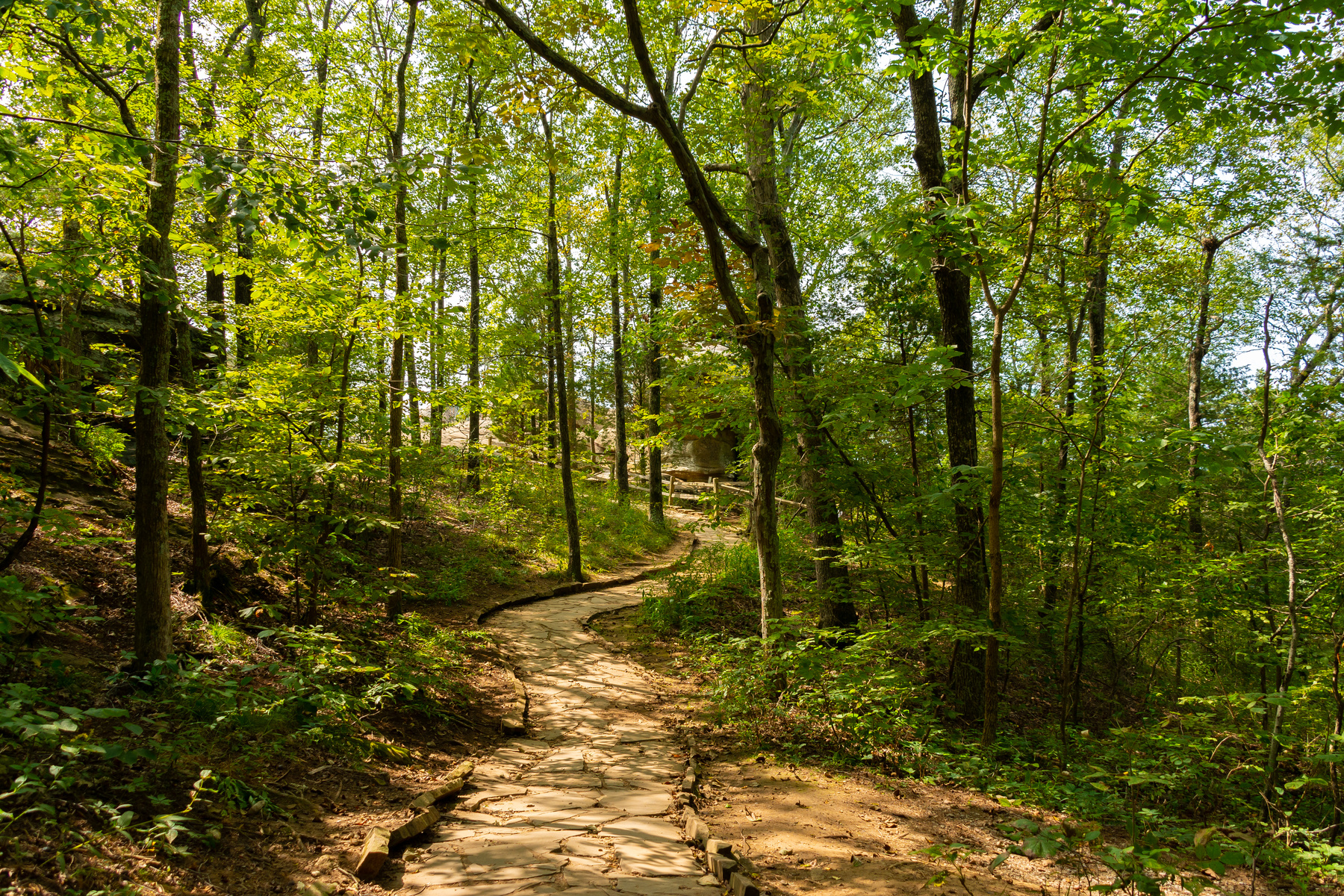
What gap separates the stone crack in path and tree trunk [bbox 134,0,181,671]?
7.35 ft

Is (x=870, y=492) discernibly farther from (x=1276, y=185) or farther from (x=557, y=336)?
(x=1276, y=185)

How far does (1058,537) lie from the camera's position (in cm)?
686

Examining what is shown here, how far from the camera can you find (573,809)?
3900 mm

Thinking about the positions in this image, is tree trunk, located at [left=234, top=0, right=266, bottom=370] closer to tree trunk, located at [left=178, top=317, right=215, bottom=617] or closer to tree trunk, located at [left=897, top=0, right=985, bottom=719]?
tree trunk, located at [left=178, top=317, right=215, bottom=617]

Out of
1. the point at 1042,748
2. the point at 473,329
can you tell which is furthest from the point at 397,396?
the point at 473,329

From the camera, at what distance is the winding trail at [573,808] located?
294 centimetres

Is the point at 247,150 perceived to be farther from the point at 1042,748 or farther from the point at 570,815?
the point at 1042,748

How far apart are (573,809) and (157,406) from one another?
142 inches

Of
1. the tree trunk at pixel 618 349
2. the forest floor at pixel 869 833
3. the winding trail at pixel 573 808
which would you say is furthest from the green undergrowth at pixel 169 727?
the tree trunk at pixel 618 349

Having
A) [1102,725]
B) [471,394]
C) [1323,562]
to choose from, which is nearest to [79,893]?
[471,394]

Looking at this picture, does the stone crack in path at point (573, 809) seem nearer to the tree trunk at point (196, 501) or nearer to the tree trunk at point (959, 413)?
the tree trunk at point (196, 501)

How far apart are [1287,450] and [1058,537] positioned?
2102 millimetres

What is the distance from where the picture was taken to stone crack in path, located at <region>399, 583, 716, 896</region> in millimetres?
2936

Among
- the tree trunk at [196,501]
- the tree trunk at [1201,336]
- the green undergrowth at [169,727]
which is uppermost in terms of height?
the tree trunk at [1201,336]
